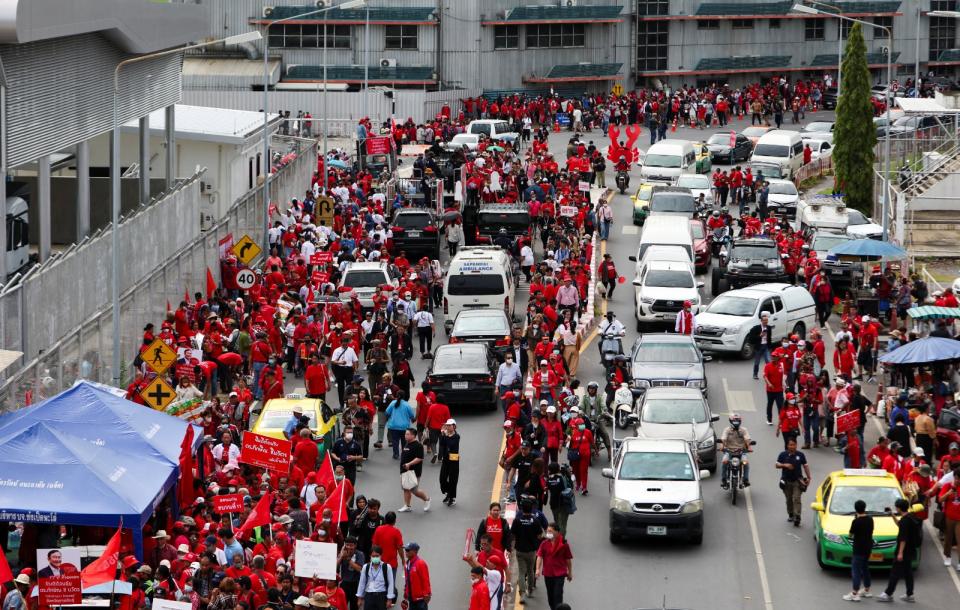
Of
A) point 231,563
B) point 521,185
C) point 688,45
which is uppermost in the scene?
point 688,45

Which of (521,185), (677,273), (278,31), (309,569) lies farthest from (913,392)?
(278,31)

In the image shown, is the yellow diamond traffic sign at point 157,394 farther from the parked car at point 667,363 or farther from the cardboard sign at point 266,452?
the parked car at point 667,363

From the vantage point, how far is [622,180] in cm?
5900

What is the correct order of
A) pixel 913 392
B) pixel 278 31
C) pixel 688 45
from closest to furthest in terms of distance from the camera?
pixel 913 392 < pixel 278 31 < pixel 688 45

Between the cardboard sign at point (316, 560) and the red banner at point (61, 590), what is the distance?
2.54m

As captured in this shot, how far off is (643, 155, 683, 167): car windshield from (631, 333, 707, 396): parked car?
2406 centimetres

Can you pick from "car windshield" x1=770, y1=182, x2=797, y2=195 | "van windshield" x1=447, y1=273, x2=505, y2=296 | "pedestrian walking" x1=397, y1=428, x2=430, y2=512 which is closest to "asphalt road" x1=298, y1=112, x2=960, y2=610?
"pedestrian walking" x1=397, y1=428, x2=430, y2=512

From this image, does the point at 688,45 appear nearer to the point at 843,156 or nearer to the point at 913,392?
the point at 843,156

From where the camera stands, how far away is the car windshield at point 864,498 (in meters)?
24.4

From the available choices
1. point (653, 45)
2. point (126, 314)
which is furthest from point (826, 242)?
point (653, 45)

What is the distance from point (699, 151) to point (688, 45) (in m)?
26.4

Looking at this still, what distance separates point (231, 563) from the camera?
21.0m

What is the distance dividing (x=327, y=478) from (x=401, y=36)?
2343 inches

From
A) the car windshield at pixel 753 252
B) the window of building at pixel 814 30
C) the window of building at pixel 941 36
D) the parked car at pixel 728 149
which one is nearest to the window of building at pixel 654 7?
the window of building at pixel 814 30
